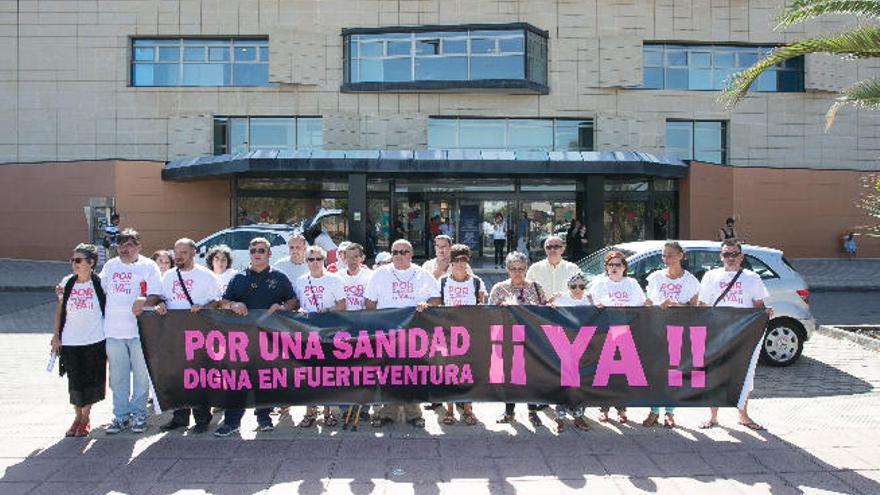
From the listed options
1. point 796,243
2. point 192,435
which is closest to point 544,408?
point 192,435

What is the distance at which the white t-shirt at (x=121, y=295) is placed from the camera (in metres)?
6.57

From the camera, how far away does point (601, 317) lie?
6.69 meters

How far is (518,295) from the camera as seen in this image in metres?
6.93

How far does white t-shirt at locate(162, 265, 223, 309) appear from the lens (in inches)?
265

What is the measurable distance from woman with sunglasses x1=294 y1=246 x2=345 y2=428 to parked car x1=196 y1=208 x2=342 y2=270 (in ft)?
30.2

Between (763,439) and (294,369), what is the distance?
160 inches

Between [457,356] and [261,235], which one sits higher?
[261,235]

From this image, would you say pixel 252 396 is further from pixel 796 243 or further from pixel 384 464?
pixel 796 243

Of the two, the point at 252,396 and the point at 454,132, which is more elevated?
the point at 454,132

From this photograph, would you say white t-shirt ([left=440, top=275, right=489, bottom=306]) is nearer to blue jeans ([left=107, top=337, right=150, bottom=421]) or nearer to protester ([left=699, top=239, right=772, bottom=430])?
protester ([left=699, top=239, right=772, bottom=430])

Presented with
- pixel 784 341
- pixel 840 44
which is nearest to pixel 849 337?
pixel 784 341

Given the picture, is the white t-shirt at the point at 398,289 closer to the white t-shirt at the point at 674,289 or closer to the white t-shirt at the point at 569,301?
the white t-shirt at the point at 569,301

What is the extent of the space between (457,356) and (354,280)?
4.16 ft

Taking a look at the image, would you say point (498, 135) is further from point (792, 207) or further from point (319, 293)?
point (319, 293)
